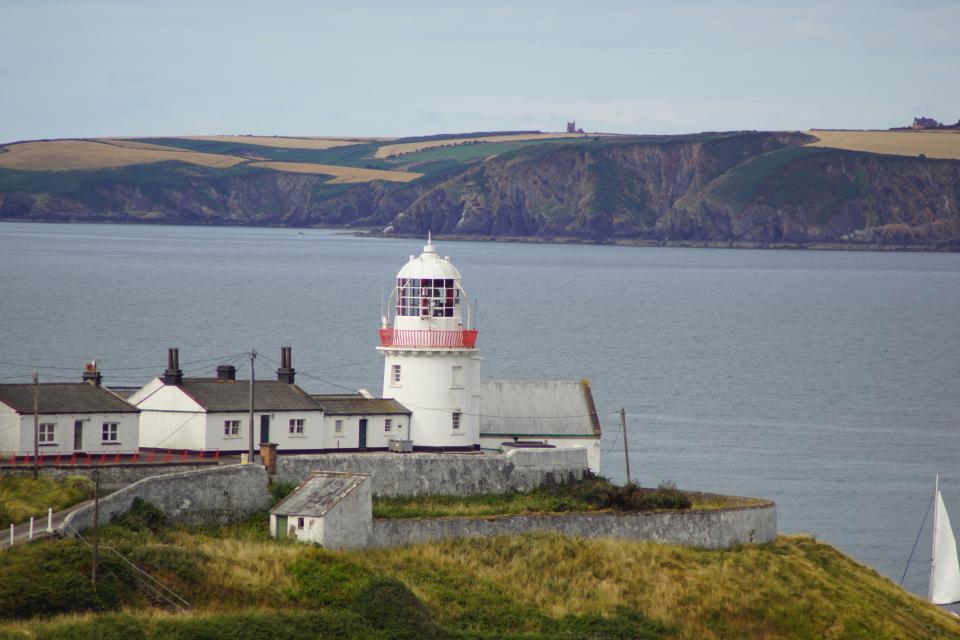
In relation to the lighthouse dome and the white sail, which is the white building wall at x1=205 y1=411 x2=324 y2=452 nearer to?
the lighthouse dome

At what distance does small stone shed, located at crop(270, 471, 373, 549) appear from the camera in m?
35.4

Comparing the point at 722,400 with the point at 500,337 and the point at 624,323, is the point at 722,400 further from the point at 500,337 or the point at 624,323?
the point at 624,323

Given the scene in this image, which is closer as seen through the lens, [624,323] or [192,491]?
[192,491]

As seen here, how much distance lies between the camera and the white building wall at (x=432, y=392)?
147 ft

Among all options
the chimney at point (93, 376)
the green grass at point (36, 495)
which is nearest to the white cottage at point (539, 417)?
the chimney at point (93, 376)

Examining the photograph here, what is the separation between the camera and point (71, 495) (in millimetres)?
35094

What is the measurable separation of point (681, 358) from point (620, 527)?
65.0m

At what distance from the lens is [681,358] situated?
104938mm

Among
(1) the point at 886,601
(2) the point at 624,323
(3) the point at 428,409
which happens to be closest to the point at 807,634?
(1) the point at 886,601

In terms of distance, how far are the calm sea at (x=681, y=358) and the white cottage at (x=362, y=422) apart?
1627 cm

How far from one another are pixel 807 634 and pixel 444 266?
13.6m

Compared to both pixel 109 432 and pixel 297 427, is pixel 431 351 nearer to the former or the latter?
pixel 297 427

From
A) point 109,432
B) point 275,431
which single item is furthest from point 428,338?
point 109,432

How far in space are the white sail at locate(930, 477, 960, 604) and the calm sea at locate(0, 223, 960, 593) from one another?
0.90 metres
